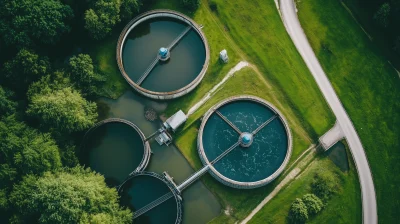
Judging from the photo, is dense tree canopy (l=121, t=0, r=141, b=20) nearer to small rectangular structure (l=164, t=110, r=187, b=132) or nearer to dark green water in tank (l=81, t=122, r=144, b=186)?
dark green water in tank (l=81, t=122, r=144, b=186)

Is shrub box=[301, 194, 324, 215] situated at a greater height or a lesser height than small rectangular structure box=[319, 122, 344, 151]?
lesser

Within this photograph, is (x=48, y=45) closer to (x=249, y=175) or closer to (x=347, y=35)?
(x=249, y=175)

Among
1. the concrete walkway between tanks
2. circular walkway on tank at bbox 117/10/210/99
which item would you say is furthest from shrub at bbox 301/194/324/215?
circular walkway on tank at bbox 117/10/210/99

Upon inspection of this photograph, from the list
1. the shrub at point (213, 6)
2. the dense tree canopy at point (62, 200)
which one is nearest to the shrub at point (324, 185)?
the dense tree canopy at point (62, 200)

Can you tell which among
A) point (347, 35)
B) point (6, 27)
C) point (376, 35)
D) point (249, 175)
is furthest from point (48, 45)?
point (376, 35)

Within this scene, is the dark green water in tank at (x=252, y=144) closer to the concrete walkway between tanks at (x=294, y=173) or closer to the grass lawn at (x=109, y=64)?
the concrete walkway between tanks at (x=294, y=173)

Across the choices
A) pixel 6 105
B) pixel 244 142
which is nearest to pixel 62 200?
pixel 6 105
